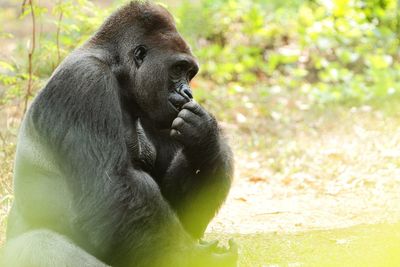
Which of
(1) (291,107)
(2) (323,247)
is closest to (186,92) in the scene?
(2) (323,247)

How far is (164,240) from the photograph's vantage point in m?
3.96

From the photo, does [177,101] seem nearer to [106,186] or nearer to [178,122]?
[178,122]

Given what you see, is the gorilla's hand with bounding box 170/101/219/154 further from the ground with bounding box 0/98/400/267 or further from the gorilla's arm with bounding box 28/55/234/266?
the ground with bounding box 0/98/400/267

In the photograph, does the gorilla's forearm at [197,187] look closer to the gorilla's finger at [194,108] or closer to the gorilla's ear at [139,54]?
the gorilla's finger at [194,108]

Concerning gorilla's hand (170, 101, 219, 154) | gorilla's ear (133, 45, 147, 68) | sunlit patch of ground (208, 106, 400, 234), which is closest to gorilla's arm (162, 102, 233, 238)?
gorilla's hand (170, 101, 219, 154)

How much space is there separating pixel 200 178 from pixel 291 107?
588 centimetres

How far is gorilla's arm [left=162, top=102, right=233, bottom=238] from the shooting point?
427cm

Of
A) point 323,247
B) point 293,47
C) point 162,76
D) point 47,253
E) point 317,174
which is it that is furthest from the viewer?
point 293,47

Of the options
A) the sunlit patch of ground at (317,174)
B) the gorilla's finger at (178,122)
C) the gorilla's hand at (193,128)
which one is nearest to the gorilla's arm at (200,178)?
the gorilla's hand at (193,128)

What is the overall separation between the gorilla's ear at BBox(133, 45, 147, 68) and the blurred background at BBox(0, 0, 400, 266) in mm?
1649

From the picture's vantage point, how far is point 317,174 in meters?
7.71

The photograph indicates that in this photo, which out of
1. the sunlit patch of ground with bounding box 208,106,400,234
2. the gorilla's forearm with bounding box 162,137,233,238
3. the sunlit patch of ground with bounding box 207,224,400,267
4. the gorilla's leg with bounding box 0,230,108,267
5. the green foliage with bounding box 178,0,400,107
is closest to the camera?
the gorilla's leg with bounding box 0,230,108,267

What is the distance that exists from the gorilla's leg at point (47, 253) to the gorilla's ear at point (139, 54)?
1143 mm

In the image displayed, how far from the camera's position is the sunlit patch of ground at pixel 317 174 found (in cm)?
616
